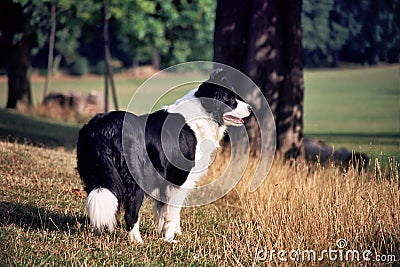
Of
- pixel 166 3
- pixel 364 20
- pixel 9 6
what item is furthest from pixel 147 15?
pixel 364 20

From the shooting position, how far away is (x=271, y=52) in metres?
13.2

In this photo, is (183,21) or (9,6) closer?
(9,6)

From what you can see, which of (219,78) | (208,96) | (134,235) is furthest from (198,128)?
(134,235)

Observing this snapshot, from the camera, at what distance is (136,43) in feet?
112

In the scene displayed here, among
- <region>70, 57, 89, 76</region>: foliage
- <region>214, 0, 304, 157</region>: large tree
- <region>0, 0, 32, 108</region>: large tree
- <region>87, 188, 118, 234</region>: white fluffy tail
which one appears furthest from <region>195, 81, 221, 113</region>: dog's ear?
<region>70, 57, 89, 76</region>: foliage

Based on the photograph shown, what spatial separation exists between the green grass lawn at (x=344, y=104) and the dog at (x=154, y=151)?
0.97 metres

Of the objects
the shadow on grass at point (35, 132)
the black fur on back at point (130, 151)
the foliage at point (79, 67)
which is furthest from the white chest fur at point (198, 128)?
the foliage at point (79, 67)

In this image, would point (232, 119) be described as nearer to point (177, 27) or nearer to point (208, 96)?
point (208, 96)

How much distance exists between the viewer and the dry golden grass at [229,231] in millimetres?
6738

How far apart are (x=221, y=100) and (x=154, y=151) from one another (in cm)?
117

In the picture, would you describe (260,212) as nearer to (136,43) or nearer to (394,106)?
(136,43)

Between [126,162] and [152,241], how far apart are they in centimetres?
101

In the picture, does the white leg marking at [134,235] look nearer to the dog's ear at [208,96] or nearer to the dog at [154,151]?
the dog at [154,151]

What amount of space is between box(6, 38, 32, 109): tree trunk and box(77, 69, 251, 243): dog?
18358 millimetres
